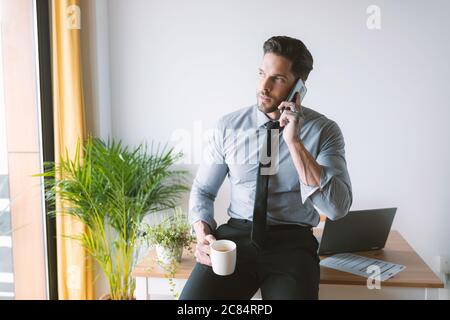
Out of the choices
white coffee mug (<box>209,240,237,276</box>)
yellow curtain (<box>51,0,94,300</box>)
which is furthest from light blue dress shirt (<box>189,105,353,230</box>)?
yellow curtain (<box>51,0,94,300</box>)

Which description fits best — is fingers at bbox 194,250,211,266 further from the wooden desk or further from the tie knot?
the tie knot

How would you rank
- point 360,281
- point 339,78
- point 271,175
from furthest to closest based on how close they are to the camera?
point 339,78 → point 271,175 → point 360,281

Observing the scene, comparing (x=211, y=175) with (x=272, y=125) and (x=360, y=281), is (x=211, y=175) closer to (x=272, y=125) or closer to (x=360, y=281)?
(x=272, y=125)

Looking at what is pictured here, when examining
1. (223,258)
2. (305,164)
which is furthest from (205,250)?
(305,164)

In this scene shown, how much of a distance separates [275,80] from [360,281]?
655 mm

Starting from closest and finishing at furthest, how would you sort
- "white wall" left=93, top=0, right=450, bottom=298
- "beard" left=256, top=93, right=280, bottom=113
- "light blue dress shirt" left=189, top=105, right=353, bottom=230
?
1. "light blue dress shirt" left=189, top=105, right=353, bottom=230
2. "beard" left=256, top=93, right=280, bottom=113
3. "white wall" left=93, top=0, right=450, bottom=298

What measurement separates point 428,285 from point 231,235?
59 cm

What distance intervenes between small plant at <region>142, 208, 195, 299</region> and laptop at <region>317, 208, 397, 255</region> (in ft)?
1.54

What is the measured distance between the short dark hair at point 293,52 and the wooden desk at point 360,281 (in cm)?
63

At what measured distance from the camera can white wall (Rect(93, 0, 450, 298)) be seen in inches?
58.7

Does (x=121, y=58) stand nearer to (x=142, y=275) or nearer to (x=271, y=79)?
(x=271, y=79)

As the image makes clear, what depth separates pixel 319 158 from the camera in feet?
4.10

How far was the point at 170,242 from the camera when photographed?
4.53ft
